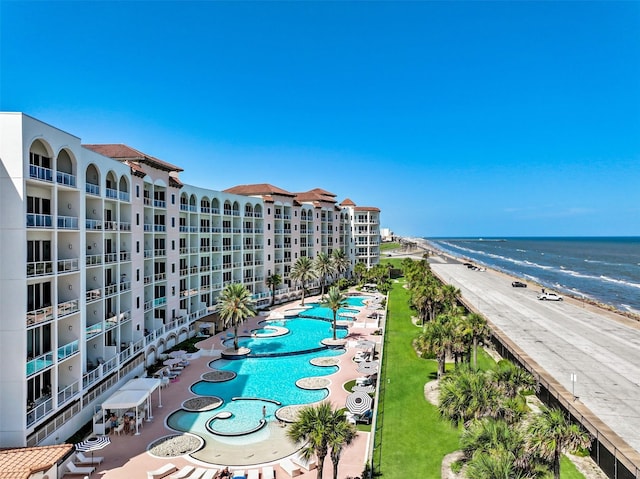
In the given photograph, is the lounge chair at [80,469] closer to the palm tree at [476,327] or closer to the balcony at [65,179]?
the balcony at [65,179]

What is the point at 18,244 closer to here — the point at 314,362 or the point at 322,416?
the point at 322,416

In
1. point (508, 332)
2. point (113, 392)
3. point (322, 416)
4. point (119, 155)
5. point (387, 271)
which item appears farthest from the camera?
point (387, 271)

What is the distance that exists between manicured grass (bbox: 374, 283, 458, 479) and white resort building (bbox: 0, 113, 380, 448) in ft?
58.9

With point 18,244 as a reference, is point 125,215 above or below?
above

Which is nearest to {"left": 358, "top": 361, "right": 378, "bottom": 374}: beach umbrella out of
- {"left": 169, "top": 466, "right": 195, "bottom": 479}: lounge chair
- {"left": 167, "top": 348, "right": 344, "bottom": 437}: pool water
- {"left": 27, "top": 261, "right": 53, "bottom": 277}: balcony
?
{"left": 167, "top": 348, "right": 344, "bottom": 437}: pool water

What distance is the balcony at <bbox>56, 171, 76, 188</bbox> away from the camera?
2292cm

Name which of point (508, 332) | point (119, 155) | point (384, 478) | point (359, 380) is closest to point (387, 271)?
point (508, 332)

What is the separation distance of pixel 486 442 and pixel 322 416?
651 cm

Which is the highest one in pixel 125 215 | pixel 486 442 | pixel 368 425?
pixel 125 215

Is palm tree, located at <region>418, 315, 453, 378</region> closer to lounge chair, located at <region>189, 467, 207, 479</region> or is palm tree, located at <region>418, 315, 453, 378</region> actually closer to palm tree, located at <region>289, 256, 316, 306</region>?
lounge chair, located at <region>189, 467, 207, 479</region>

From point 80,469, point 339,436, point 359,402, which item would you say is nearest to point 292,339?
point 359,402

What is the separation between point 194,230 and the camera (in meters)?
47.7

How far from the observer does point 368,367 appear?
34.0 m

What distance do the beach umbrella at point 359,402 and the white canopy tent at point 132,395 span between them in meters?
12.9
